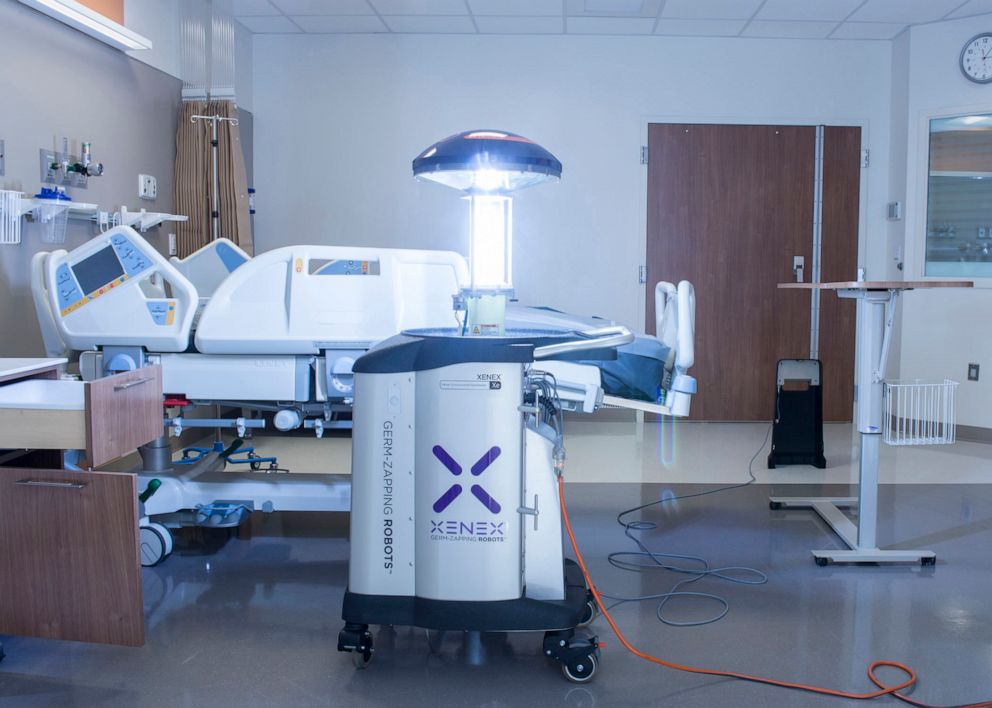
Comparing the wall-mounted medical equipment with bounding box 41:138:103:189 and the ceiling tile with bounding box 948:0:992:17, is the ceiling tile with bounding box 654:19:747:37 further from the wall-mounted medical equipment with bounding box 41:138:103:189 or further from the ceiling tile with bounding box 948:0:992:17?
the wall-mounted medical equipment with bounding box 41:138:103:189

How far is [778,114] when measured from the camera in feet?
19.3

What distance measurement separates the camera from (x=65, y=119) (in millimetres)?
3781

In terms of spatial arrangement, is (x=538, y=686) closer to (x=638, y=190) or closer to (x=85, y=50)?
(x=85, y=50)

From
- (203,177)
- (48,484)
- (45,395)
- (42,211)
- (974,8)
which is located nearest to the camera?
(48,484)

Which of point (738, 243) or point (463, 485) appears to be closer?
point (463, 485)

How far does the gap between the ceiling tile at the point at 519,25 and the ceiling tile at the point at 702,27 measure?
2.18 ft

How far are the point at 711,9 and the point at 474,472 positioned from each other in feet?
13.4

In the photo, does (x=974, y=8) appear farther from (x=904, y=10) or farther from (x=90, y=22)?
(x=90, y=22)

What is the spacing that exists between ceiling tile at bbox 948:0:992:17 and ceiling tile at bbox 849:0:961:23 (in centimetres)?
6

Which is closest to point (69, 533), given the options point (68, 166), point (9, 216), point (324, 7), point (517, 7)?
point (9, 216)

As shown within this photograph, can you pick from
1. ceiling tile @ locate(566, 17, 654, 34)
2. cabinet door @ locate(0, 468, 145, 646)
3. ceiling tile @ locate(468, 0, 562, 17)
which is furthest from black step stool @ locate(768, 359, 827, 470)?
cabinet door @ locate(0, 468, 145, 646)

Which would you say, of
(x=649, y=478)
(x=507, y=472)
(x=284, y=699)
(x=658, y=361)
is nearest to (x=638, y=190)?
(x=649, y=478)

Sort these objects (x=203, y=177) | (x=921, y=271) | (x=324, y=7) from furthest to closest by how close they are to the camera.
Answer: (x=921, y=271), (x=324, y=7), (x=203, y=177)

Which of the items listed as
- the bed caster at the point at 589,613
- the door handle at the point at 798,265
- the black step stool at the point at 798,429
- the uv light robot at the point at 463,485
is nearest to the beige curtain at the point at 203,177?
the uv light robot at the point at 463,485
